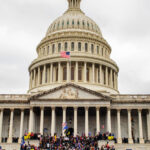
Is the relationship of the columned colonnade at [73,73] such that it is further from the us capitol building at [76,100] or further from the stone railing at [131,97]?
the stone railing at [131,97]

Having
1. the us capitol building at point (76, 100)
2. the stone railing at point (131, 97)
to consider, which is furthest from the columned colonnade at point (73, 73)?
the stone railing at point (131, 97)

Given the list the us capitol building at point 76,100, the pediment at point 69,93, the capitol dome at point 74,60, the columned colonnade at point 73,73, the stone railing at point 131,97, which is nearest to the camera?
the us capitol building at point 76,100

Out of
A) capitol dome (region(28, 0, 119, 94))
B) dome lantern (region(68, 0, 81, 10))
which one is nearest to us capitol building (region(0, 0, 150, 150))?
capitol dome (region(28, 0, 119, 94))

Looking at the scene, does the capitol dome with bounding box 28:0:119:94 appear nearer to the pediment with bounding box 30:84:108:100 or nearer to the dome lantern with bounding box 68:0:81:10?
the dome lantern with bounding box 68:0:81:10

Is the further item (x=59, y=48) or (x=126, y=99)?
(x=59, y=48)

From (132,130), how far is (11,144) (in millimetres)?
29037

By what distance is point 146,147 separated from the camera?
54.6 meters

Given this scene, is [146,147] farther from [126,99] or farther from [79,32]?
[79,32]

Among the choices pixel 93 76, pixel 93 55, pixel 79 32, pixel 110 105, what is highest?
pixel 79 32

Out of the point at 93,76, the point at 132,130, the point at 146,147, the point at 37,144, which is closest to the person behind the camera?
the point at 37,144

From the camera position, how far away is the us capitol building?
60.2 meters

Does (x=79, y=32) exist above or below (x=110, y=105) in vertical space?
above

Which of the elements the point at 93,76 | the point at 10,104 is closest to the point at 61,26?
the point at 93,76

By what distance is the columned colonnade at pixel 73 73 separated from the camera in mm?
73750
